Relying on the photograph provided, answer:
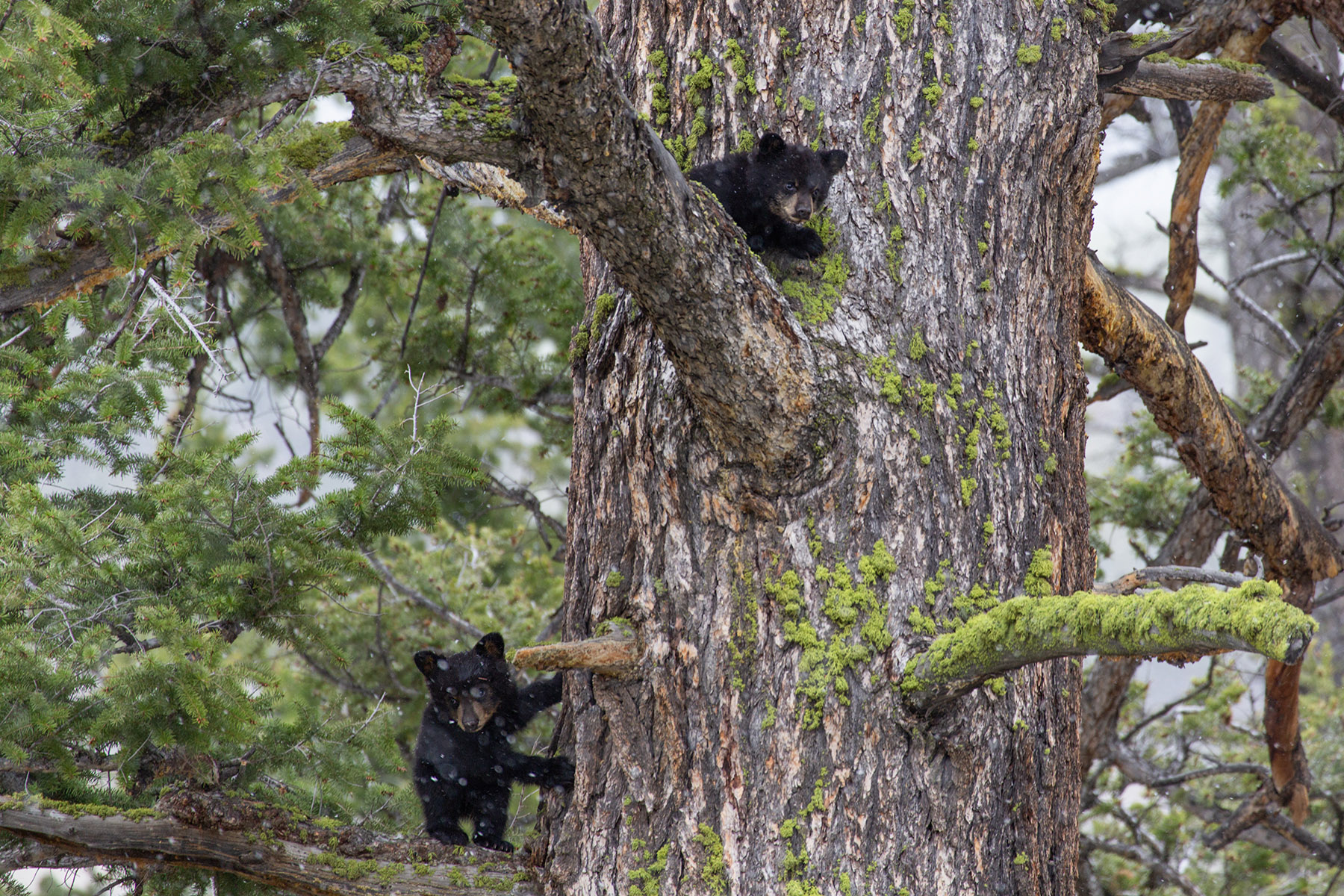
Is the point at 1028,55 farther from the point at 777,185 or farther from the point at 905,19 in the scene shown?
the point at 777,185

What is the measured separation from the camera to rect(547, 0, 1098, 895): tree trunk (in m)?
2.20

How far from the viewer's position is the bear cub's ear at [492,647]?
4.36m

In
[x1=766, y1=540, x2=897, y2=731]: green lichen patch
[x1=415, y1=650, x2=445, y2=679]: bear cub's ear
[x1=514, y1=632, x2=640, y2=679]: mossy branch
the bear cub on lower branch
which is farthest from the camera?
[x1=415, y1=650, x2=445, y2=679]: bear cub's ear

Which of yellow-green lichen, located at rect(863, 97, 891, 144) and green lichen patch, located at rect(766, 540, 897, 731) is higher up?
yellow-green lichen, located at rect(863, 97, 891, 144)

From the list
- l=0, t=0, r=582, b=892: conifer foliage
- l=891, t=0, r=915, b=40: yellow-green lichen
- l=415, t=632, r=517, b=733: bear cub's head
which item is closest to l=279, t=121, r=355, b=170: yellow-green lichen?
l=0, t=0, r=582, b=892: conifer foliage

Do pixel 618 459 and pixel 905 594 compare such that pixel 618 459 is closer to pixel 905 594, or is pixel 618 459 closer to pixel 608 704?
pixel 608 704

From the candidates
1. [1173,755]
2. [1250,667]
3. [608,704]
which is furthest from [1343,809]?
[608,704]

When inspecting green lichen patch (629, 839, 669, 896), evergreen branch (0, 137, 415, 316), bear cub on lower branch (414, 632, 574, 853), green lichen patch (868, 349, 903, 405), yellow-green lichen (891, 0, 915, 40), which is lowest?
green lichen patch (629, 839, 669, 896)

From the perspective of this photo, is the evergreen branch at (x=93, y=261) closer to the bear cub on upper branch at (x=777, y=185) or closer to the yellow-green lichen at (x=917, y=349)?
the bear cub on upper branch at (x=777, y=185)

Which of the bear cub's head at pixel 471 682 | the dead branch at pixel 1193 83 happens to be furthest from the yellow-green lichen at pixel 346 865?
the dead branch at pixel 1193 83

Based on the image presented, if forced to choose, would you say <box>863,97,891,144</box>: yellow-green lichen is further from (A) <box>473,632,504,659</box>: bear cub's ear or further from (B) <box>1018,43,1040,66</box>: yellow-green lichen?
(A) <box>473,632,504,659</box>: bear cub's ear

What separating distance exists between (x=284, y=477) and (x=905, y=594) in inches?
98.0

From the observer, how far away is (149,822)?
2611 mm

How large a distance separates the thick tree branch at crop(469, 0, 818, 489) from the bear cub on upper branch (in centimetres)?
45
